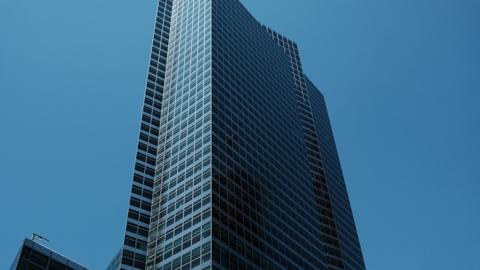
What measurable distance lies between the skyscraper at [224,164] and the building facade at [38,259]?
2135cm

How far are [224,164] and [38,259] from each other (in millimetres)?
43574

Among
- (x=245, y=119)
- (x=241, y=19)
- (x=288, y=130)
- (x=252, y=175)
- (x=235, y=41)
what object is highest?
(x=241, y=19)

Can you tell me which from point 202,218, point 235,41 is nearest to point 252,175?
point 202,218

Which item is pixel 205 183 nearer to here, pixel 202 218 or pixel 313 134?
pixel 202 218

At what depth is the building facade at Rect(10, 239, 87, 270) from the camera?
70500 mm

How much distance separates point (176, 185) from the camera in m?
107

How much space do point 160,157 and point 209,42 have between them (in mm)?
33647

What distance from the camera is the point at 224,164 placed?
108 metres

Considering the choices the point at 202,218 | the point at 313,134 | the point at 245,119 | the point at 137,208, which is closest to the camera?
the point at 202,218

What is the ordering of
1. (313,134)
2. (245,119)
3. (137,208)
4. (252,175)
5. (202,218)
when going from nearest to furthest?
(202,218)
(137,208)
(252,175)
(245,119)
(313,134)

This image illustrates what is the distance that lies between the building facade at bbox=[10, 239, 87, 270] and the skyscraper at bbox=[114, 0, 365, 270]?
21.4 m

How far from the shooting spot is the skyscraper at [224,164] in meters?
98.3

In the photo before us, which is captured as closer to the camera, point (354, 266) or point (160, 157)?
point (160, 157)

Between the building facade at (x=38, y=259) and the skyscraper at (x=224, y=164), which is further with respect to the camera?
the skyscraper at (x=224, y=164)
